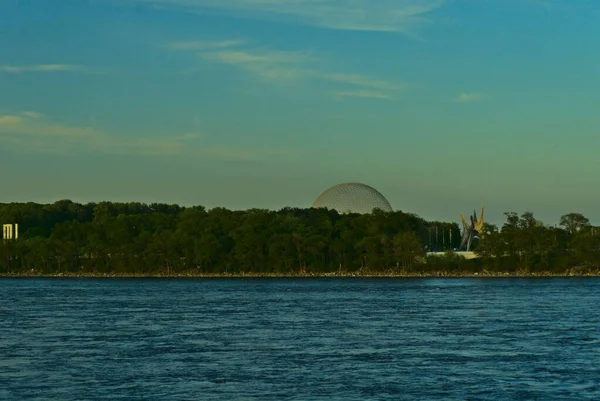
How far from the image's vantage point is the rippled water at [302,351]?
38281 millimetres

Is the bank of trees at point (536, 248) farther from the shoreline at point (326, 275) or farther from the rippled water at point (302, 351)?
the rippled water at point (302, 351)

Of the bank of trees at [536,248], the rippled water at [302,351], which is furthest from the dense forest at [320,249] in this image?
the rippled water at [302,351]

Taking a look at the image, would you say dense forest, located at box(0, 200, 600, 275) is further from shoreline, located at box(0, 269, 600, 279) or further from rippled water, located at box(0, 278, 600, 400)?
rippled water, located at box(0, 278, 600, 400)

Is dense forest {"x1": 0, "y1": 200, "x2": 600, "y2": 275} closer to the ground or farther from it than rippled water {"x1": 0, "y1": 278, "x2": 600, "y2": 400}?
farther from it

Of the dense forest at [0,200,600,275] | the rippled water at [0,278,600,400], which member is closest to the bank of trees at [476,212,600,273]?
the dense forest at [0,200,600,275]

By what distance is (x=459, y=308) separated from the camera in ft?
274

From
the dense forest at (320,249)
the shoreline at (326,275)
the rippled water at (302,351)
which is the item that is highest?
the dense forest at (320,249)

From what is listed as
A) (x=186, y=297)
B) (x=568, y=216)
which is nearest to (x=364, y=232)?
(x=568, y=216)

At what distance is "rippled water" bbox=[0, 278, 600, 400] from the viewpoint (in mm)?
38281

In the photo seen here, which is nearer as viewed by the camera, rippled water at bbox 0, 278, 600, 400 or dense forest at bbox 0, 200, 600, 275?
rippled water at bbox 0, 278, 600, 400

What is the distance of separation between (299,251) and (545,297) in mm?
86278

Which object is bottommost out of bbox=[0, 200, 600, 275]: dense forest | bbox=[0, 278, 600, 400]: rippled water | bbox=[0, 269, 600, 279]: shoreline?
bbox=[0, 278, 600, 400]: rippled water

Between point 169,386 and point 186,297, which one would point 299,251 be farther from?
point 169,386

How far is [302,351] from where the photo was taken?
165ft
